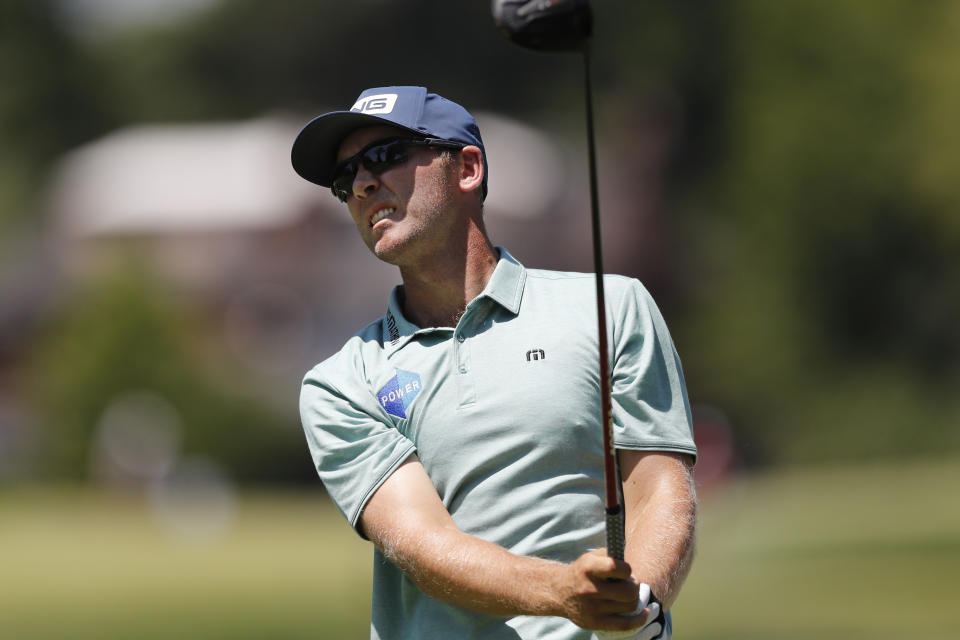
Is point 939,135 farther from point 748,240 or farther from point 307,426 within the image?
point 307,426

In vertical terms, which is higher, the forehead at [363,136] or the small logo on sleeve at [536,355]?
the forehead at [363,136]

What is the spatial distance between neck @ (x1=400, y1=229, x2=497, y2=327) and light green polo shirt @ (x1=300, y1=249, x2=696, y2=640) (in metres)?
0.10

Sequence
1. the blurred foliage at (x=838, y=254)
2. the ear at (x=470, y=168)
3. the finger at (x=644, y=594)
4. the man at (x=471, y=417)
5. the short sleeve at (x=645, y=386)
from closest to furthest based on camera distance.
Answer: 1. the finger at (x=644, y=594)
2. the man at (x=471, y=417)
3. the short sleeve at (x=645, y=386)
4. the ear at (x=470, y=168)
5. the blurred foliage at (x=838, y=254)

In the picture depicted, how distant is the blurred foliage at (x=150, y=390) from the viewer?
123 ft

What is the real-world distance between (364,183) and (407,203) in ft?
0.42

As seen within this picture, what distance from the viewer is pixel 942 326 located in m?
41.6

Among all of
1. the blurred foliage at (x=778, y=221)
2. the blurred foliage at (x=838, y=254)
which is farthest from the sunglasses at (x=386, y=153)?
the blurred foliage at (x=838, y=254)

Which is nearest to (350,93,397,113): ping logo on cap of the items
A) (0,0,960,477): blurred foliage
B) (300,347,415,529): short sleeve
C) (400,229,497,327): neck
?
(400,229,497,327): neck

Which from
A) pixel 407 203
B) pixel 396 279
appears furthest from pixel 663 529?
pixel 396 279

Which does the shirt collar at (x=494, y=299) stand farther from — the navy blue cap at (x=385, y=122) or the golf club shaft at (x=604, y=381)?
the golf club shaft at (x=604, y=381)

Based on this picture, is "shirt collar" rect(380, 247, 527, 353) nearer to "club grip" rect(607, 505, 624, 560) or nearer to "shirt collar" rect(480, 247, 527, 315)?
"shirt collar" rect(480, 247, 527, 315)

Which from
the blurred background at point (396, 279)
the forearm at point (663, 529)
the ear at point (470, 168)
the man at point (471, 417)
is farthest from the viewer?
the blurred background at point (396, 279)

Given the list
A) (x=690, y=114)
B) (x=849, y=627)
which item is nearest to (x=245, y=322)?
(x=690, y=114)

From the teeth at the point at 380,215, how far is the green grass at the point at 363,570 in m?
10.9
